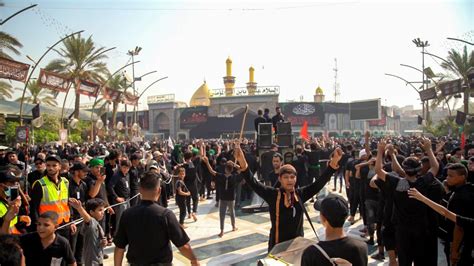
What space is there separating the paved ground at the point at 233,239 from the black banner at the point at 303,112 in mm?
43141

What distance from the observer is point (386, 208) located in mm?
5777

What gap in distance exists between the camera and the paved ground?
22.4 ft

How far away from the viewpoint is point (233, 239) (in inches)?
320

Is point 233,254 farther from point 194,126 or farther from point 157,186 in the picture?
point 194,126

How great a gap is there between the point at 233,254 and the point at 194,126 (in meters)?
48.7

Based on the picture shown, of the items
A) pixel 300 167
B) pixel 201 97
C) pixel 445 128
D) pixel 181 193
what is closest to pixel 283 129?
pixel 300 167

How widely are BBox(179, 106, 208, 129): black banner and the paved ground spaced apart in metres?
44.5

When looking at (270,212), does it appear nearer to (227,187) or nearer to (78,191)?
(78,191)

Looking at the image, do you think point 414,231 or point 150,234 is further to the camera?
point 414,231

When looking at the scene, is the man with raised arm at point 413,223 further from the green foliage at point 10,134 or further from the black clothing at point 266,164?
the green foliage at point 10,134

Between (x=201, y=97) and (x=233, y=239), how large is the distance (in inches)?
2405

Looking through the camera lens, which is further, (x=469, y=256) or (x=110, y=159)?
(x=110, y=159)

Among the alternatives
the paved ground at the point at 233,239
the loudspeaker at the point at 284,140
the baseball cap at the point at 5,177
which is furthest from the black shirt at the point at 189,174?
the loudspeaker at the point at 284,140

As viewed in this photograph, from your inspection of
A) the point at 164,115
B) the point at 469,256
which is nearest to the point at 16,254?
the point at 469,256
